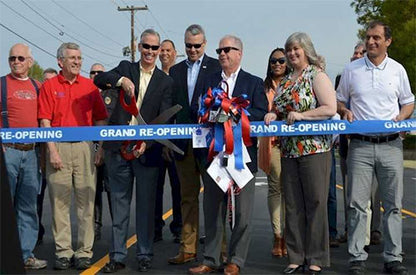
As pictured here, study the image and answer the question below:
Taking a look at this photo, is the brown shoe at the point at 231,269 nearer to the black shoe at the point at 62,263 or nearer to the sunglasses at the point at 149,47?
the black shoe at the point at 62,263

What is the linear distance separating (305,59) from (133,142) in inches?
75.1

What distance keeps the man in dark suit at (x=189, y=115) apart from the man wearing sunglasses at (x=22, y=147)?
1.49m

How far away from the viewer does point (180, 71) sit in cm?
705

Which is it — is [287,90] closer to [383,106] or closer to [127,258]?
[383,106]

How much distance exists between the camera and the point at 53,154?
21.4 feet

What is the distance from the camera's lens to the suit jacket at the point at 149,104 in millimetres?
6578

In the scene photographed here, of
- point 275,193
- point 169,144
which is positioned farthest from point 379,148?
point 169,144

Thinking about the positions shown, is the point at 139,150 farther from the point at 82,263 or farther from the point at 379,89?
the point at 379,89

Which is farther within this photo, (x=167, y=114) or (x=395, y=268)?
(x=167, y=114)

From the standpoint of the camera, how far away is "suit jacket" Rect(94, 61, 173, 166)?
21.6 feet

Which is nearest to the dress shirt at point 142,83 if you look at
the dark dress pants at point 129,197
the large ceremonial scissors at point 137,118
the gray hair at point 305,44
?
the large ceremonial scissors at point 137,118

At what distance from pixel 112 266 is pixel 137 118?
151 centimetres

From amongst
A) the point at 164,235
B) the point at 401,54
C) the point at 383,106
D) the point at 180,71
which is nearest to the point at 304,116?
the point at 383,106

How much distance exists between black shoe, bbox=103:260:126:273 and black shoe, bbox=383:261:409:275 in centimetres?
263
